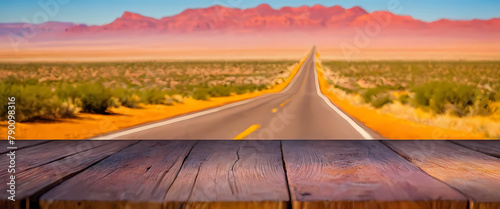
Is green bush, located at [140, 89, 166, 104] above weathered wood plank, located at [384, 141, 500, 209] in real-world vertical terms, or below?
below

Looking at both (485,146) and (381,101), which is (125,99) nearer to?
(381,101)

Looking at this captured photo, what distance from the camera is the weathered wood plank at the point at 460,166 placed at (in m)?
1.80

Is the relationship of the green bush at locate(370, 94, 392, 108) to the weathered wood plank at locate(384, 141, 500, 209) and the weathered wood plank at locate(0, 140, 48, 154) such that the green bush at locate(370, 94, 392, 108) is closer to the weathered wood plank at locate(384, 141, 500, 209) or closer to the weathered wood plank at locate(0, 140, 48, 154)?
the weathered wood plank at locate(384, 141, 500, 209)

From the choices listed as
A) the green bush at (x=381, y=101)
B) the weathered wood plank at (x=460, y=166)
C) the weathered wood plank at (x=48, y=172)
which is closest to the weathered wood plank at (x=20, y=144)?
the weathered wood plank at (x=48, y=172)

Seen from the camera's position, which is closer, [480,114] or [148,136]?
[148,136]

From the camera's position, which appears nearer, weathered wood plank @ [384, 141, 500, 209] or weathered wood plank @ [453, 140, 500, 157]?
weathered wood plank @ [384, 141, 500, 209]

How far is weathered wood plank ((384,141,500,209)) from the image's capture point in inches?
70.7

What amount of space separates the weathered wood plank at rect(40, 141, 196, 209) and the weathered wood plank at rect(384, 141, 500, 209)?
1.29 meters

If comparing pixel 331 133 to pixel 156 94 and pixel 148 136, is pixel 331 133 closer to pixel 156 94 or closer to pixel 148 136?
pixel 148 136

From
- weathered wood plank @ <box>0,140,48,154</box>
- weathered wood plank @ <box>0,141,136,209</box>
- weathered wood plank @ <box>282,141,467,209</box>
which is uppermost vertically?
weathered wood plank @ <box>282,141,467,209</box>

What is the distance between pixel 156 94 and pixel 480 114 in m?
14.8

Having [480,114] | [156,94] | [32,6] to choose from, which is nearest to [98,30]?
[32,6]

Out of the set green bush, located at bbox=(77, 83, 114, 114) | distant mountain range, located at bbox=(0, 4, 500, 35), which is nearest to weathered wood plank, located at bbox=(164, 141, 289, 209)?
distant mountain range, located at bbox=(0, 4, 500, 35)

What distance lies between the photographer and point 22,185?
1891 mm
